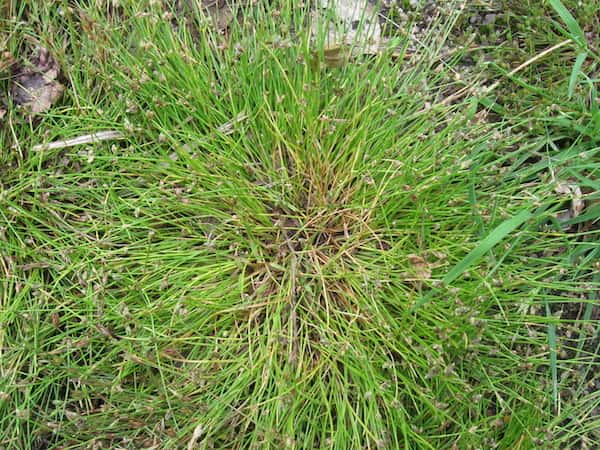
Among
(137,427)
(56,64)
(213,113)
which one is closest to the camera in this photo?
(137,427)

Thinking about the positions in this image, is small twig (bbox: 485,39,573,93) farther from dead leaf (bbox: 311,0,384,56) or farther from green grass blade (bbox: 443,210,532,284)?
green grass blade (bbox: 443,210,532,284)

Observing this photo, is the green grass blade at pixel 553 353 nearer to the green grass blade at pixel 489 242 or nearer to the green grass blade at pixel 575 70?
the green grass blade at pixel 489 242

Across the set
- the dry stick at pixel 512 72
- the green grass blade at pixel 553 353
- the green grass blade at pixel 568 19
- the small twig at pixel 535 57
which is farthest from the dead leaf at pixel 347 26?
the green grass blade at pixel 553 353

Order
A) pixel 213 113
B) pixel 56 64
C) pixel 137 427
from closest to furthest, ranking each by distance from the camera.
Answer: pixel 137 427 < pixel 213 113 < pixel 56 64

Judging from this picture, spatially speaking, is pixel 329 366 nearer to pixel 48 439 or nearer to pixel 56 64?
pixel 48 439

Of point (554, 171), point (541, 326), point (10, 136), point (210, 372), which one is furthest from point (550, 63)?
point (10, 136)

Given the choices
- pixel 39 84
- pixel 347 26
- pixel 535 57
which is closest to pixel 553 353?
pixel 535 57

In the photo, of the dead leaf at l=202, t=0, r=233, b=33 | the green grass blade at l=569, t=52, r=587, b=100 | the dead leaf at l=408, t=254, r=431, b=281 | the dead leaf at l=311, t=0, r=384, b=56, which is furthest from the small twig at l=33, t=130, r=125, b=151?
the green grass blade at l=569, t=52, r=587, b=100

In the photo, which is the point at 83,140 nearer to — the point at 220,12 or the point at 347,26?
the point at 220,12
